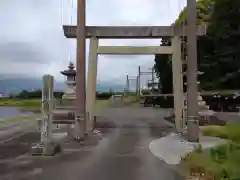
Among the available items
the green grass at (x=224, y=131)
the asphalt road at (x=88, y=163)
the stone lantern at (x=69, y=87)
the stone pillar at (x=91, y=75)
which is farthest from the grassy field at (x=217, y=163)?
the stone lantern at (x=69, y=87)

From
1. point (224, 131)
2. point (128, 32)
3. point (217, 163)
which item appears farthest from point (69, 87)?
point (217, 163)

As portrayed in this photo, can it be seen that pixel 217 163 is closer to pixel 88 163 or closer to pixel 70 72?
pixel 88 163

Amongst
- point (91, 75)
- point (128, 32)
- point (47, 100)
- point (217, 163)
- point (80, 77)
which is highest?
point (128, 32)

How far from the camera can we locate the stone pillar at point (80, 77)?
1509 centimetres

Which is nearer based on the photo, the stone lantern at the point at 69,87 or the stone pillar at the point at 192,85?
the stone pillar at the point at 192,85

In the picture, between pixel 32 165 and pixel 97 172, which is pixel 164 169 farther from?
pixel 32 165

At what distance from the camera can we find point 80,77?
1518 centimetres

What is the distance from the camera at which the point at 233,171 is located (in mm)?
6977

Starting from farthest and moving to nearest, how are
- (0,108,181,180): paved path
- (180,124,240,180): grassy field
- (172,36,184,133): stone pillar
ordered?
1. (172,36,184,133): stone pillar
2. (0,108,181,180): paved path
3. (180,124,240,180): grassy field

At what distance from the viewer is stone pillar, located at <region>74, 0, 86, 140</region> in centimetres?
1509

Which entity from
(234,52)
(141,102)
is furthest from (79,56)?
(141,102)

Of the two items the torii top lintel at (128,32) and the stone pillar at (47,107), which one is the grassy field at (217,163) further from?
the torii top lintel at (128,32)

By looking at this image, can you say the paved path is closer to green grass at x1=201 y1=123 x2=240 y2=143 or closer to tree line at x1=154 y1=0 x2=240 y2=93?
green grass at x1=201 y1=123 x2=240 y2=143

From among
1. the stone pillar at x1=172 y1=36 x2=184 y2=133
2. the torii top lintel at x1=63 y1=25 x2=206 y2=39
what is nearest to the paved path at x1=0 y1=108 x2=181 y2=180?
the stone pillar at x1=172 y1=36 x2=184 y2=133
